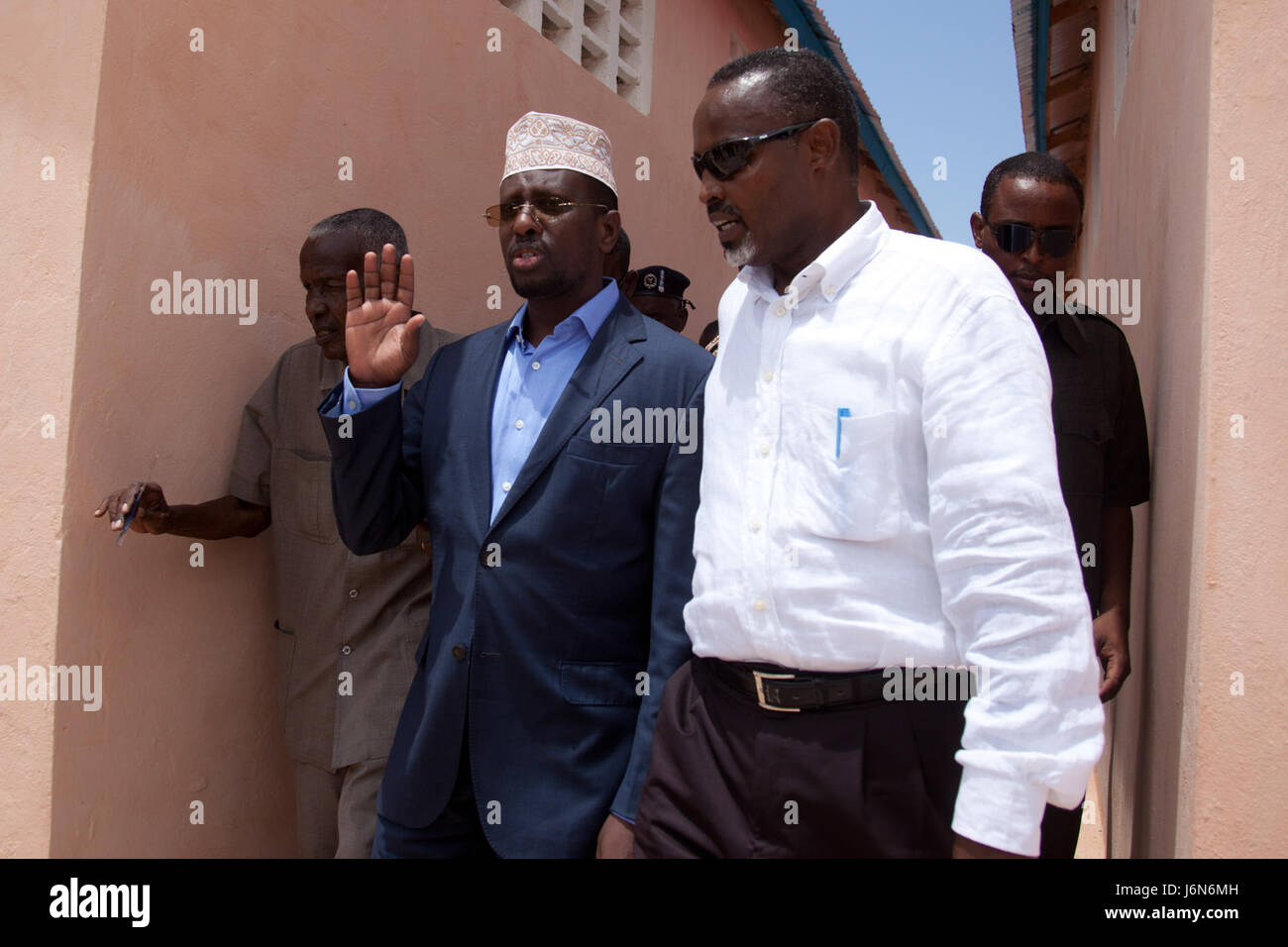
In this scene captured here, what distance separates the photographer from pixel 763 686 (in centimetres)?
177

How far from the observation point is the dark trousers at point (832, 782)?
5.56ft

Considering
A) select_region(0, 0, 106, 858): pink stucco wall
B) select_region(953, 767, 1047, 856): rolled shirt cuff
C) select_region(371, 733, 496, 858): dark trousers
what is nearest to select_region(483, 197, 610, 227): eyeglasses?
select_region(0, 0, 106, 858): pink stucco wall

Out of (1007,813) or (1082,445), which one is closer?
(1007,813)

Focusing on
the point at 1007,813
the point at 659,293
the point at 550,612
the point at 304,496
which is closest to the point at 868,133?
the point at 659,293

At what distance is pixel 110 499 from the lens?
8.29 feet

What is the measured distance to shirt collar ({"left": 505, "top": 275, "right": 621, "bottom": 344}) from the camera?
2498 mm

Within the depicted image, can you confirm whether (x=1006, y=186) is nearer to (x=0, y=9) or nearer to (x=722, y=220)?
(x=722, y=220)

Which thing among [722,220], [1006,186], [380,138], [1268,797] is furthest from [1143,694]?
[380,138]

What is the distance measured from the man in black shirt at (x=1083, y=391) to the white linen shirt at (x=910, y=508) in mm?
919

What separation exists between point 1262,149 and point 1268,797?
116cm

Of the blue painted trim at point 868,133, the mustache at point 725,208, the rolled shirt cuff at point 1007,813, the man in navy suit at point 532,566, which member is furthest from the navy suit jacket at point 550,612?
the blue painted trim at point 868,133

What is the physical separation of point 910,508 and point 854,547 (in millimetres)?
103

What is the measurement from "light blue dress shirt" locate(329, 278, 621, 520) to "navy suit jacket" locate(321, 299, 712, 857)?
4 centimetres

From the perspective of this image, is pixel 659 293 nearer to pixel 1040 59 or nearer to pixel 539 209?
pixel 539 209
